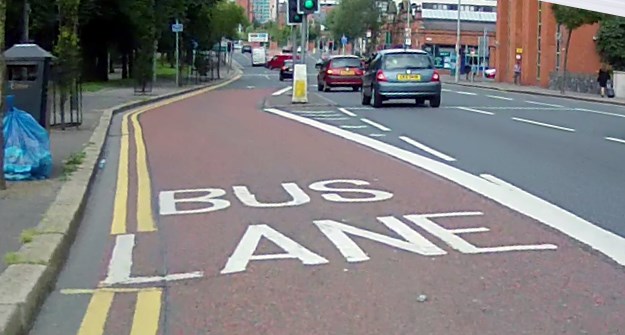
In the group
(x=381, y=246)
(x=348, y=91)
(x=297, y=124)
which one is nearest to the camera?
(x=381, y=246)

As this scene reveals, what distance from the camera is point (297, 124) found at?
2217cm

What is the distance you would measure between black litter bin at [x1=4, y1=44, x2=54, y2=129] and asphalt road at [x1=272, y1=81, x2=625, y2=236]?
18.6 feet

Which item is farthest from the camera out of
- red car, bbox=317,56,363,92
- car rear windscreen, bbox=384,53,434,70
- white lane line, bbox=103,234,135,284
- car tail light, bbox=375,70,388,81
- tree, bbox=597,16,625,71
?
tree, bbox=597,16,625,71

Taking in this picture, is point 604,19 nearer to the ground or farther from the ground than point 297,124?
farther from the ground

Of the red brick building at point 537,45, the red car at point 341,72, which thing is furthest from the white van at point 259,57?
the red car at point 341,72

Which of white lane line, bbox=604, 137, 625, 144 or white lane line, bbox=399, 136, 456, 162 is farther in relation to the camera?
white lane line, bbox=604, 137, 625, 144

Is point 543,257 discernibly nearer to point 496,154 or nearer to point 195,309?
point 195,309

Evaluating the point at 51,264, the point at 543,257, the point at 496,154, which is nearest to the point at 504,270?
the point at 543,257

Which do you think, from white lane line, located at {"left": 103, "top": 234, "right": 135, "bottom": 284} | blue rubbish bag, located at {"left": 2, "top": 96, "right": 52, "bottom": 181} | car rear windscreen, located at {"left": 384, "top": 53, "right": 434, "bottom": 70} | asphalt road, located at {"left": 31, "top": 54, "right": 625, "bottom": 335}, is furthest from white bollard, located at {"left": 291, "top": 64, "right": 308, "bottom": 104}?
white lane line, located at {"left": 103, "top": 234, "right": 135, "bottom": 284}

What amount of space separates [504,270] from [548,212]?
8.51 feet

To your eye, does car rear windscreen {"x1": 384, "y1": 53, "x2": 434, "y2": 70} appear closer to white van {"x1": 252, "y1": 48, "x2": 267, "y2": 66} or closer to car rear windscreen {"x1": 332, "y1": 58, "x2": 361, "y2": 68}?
car rear windscreen {"x1": 332, "y1": 58, "x2": 361, "y2": 68}

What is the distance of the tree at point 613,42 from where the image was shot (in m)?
55.5

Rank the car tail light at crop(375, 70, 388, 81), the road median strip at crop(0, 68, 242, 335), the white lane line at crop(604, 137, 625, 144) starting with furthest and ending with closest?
the car tail light at crop(375, 70, 388, 81) < the white lane line at crop(604, 137, 625, 144) < the road median strip at crop(0, 68, 242, 335)

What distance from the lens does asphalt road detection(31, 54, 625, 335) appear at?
6.37 meters
